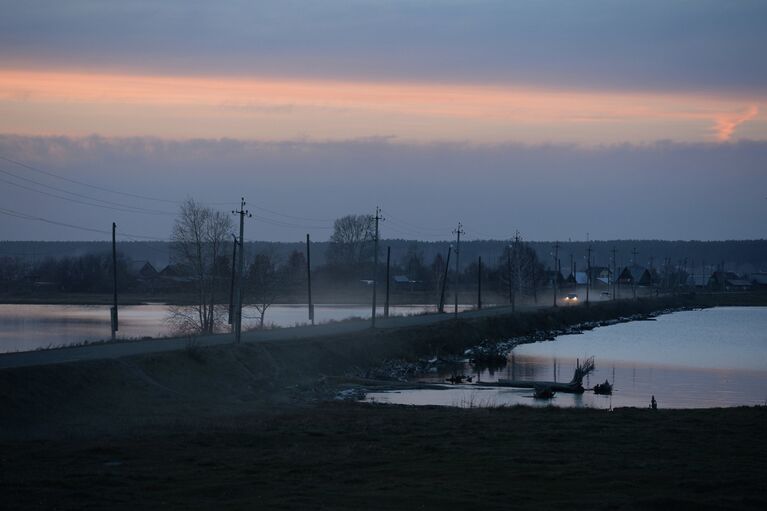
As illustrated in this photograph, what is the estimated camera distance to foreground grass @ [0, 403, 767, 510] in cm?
1270

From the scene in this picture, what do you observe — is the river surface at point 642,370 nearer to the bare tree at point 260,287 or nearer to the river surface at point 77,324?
the river surface at point 77,324

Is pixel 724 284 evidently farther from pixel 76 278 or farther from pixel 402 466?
pixel 402 466

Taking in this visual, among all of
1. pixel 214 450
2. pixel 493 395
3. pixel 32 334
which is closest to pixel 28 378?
pixel 214 450

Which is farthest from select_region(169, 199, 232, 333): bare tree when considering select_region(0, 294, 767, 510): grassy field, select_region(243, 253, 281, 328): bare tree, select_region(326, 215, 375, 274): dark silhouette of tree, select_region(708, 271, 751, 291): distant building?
select_region(708, 271, 751, 291): distant building

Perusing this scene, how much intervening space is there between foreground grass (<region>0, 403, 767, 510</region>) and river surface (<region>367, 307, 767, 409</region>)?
10867 millimetres

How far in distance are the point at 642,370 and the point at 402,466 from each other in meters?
33.2

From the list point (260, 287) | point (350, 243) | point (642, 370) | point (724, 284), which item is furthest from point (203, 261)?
point (724, 284)

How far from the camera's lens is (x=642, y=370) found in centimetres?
4600

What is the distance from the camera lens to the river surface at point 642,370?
3388cm

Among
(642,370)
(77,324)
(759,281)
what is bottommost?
(642,370)

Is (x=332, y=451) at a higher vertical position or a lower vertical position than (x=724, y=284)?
lower

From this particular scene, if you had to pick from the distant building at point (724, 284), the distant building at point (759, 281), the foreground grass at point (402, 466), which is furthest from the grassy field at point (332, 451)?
the distant building at point (759, 281)

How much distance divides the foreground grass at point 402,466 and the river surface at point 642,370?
10.9 m

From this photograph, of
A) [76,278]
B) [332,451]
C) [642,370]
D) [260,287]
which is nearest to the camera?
[332,451]
